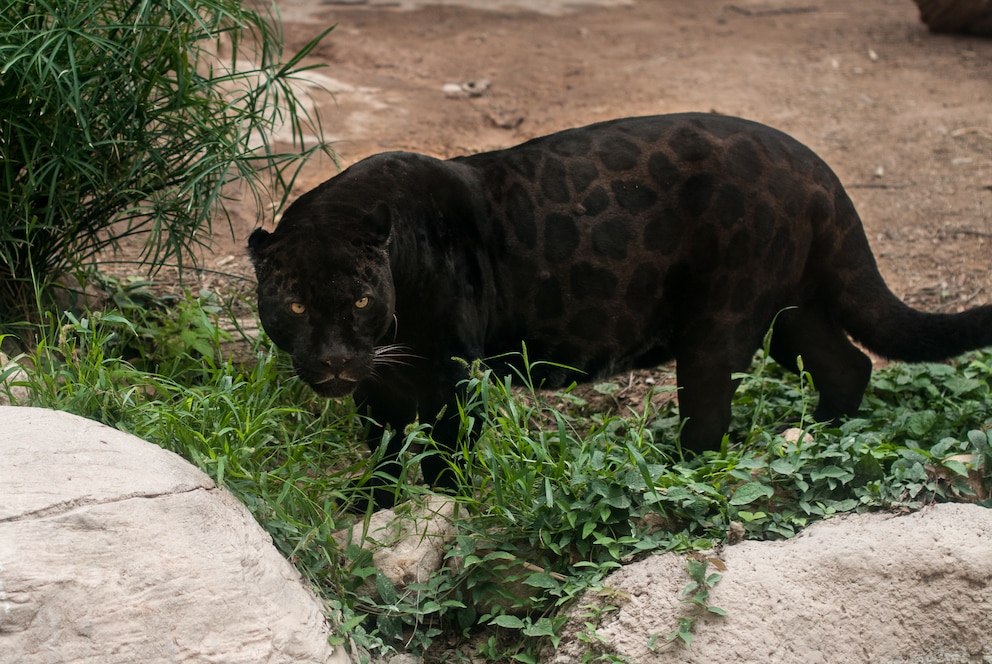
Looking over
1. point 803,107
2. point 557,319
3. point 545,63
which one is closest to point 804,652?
point 557,319

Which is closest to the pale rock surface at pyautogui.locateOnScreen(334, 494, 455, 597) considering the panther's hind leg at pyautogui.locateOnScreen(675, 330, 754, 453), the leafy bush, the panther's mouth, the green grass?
the green grass

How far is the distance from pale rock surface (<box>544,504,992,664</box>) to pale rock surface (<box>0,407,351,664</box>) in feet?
3.13

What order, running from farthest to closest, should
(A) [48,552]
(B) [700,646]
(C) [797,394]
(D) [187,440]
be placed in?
(C) [797,394] → (D) [187,440] → (B) [700,646] → (A) [48,552]

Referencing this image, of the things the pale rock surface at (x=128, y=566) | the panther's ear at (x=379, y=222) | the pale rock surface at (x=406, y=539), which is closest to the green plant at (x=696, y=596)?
the pale rock surface at (x=406, y=539)

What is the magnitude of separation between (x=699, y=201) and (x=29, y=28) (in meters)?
2.88

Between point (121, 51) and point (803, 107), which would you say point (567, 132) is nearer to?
point (121, 51)

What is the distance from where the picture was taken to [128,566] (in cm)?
298

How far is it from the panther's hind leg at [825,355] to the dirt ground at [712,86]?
5.26 feet

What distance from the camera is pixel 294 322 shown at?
3811mm

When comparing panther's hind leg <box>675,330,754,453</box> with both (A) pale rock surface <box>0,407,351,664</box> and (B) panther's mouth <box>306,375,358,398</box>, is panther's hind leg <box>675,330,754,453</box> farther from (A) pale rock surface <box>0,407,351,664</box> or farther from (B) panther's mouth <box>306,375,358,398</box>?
(A) pale rock surface <box>0,407,351,664</box>

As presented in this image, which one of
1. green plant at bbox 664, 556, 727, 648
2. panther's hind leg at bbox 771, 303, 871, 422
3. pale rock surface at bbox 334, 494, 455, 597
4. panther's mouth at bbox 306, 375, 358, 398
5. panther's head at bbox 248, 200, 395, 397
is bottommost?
pale rock surface at bbox 334, 494, 455, 597

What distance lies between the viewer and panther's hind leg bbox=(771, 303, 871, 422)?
4.78 meters

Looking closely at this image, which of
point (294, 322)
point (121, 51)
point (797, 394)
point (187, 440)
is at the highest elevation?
point (121, 51)

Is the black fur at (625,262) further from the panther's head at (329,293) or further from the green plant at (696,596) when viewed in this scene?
the green plant at (696,596)
